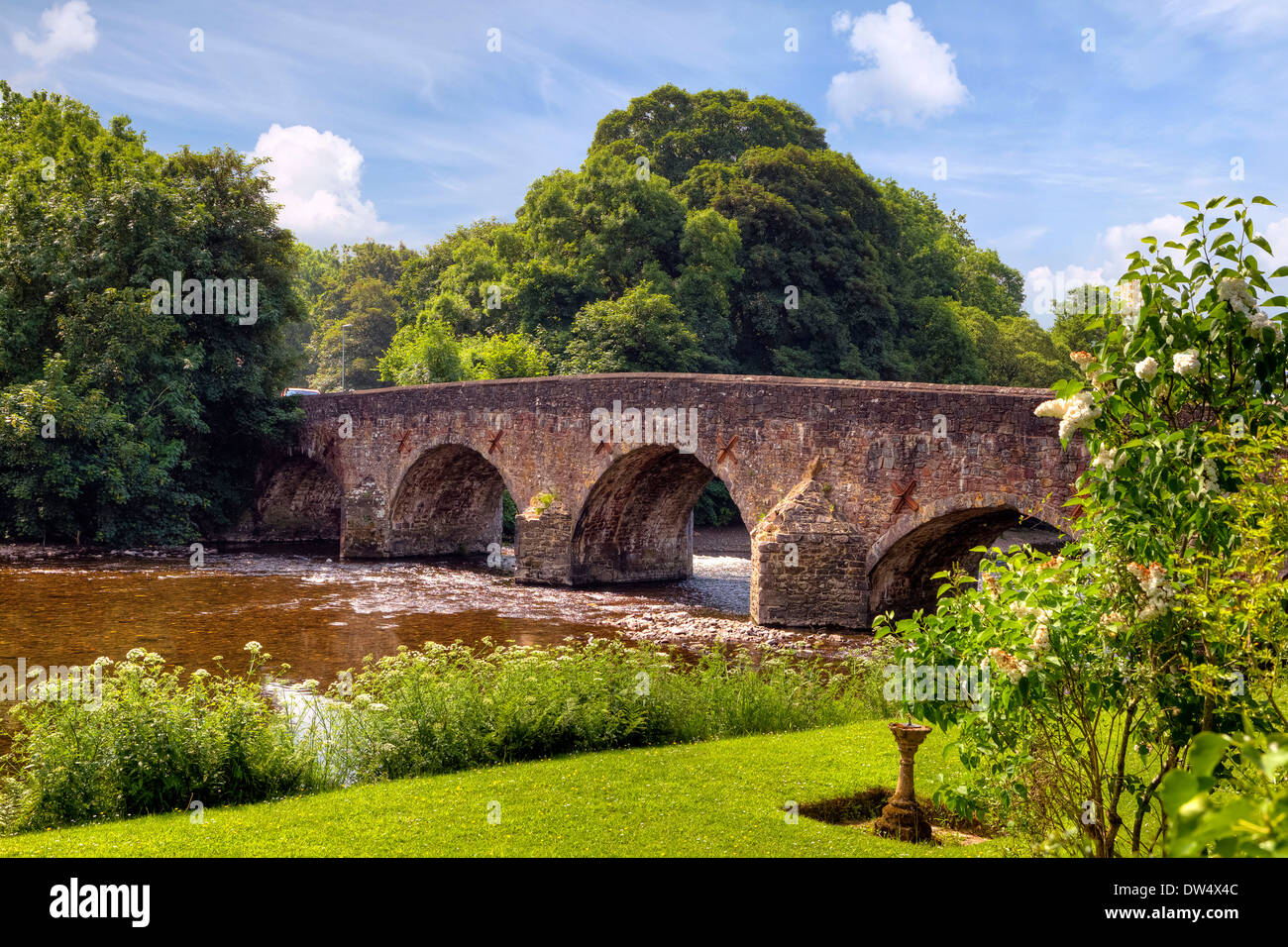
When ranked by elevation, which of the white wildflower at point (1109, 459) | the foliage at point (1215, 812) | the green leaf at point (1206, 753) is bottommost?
the foliage at point (1215, 812)

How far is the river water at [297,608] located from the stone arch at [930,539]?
3.00 metres

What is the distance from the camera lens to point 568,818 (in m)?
7.37

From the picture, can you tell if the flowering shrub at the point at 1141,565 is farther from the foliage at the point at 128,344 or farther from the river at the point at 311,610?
the foliage at the point at 128,344

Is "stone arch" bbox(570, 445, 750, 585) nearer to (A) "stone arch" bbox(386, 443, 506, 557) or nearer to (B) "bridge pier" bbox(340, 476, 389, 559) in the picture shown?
(A) "stone arch" bbox(386, 443, 506, 557)

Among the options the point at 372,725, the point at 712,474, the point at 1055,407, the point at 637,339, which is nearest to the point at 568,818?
the point at 372,725

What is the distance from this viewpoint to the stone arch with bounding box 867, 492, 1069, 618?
15773 millimetres

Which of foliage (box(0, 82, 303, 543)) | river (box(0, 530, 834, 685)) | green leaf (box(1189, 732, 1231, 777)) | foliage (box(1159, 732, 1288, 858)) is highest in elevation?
foliage (box(0, 82, 303, 543))

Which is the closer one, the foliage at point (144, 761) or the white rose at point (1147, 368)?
the white rose at point (1147, 368)

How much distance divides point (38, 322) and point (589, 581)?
1592cm

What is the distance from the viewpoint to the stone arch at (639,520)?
2281 centimetres

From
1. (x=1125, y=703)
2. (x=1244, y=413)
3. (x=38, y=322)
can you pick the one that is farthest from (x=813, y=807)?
(x=38, y=322)

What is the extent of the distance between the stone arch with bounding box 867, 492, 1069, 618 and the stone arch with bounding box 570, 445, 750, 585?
5537 mm

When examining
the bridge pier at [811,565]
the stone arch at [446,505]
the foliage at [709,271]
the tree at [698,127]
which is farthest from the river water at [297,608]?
the tree at [698,127]

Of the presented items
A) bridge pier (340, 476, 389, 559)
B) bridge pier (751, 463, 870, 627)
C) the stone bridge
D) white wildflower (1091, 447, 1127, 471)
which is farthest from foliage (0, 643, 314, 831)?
bridge pier (340, 476, 389, 559)
